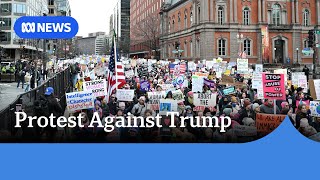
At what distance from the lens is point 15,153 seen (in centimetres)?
484

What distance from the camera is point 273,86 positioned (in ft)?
23.7

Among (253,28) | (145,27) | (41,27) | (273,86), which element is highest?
(145,27)

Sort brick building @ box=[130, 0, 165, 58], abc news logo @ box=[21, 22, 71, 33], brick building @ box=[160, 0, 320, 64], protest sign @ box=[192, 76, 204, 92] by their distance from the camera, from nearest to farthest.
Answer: abc news logo @ box=[21, 22, 71, 33] < protest sign @ box=[192, 76, 204, 92] < brick building @ box=[160, 0, 320, 64] < brick building @ box=[130, 0, 165, 58]

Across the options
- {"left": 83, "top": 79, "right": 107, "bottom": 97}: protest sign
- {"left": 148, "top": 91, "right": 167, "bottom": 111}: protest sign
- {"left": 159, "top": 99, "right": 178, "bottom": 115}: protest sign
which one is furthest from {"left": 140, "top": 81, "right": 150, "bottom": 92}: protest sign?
{"left": 159, "top": 99, "right": 178, "bottom": 115}: protest sign

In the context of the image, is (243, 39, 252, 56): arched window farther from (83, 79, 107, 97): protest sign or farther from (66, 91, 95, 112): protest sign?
(66, 91, 95, 112): protest sign

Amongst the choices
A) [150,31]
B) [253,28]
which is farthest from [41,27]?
[150,31]

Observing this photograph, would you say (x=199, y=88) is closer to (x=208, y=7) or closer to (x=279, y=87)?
(x=279, y=87)

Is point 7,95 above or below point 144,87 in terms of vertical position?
below

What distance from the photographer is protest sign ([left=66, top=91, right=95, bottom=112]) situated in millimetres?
6071

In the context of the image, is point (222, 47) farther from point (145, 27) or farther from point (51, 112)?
point (51, 112)

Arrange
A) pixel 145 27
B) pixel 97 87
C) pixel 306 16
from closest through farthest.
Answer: pixel 97 87
pixel 306 16
pixel 145 27

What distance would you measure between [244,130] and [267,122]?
37 cm

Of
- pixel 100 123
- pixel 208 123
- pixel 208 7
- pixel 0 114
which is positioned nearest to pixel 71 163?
pixel 100 123

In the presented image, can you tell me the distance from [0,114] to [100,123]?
128 cm
